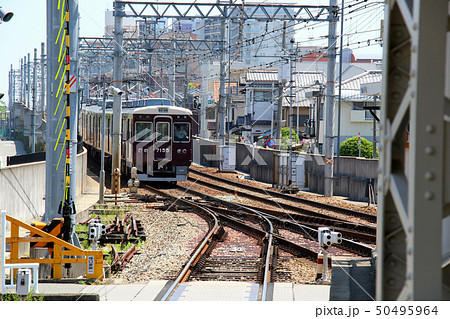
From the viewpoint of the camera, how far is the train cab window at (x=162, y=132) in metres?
21.4

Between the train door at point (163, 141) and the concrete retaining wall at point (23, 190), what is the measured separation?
6.67 meters

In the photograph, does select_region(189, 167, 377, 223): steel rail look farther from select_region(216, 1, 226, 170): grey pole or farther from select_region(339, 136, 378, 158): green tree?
select_region(339, 136, 378, 158): green tree

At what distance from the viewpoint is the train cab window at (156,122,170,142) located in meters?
21.4

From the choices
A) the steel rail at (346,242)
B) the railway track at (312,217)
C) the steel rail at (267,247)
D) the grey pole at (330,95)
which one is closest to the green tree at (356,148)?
the grey pole at (330,95)

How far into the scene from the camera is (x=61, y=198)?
390 inches

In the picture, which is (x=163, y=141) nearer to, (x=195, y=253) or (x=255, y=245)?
(x=255, y=245)

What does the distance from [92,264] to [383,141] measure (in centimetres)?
638

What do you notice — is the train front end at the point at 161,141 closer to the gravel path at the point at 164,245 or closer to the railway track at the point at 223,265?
the gravel path at the point at 164,245

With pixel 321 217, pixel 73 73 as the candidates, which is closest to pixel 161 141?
pixel 321 217

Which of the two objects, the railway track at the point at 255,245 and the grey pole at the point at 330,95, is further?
the grey pole at the point at 330,95

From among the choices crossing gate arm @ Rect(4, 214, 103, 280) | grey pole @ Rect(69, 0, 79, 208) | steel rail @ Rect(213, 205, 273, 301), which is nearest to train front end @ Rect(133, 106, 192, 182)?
steel rail @ Rect(213, 205, 273, 301)

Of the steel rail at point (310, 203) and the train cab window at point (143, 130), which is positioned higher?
the train cab window at point (143, 130)
